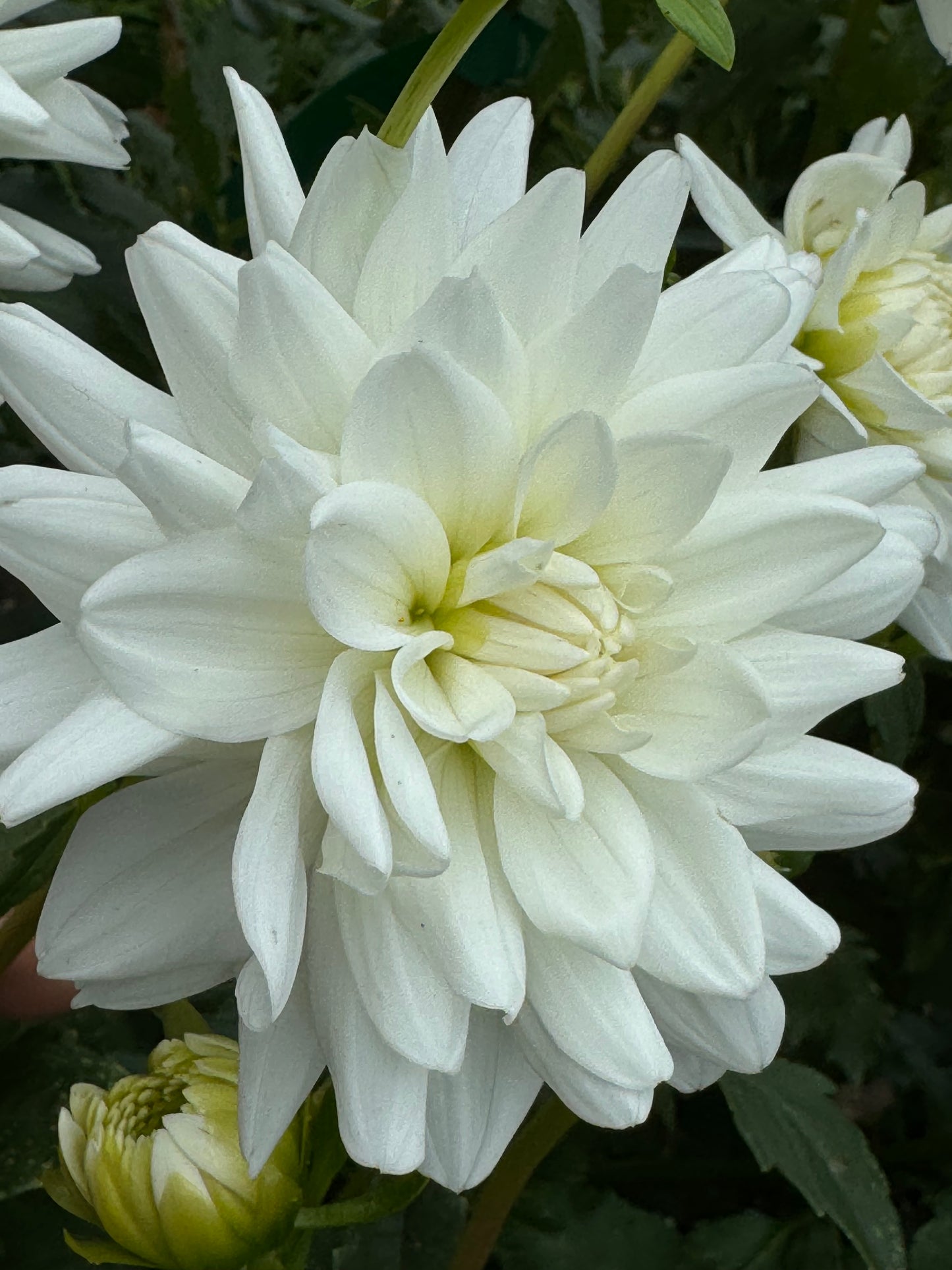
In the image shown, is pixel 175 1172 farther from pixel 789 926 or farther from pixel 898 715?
pixel 898 715

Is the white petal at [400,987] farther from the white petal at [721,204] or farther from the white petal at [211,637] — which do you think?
the white petal at [721,204]

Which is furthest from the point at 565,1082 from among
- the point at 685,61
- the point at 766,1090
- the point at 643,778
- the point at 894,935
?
the point at 894,935

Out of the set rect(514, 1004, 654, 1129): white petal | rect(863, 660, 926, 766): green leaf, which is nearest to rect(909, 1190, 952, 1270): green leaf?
rect(863, 660, 926, 766): green leaf

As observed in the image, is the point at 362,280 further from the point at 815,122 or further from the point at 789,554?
the point at 815,122

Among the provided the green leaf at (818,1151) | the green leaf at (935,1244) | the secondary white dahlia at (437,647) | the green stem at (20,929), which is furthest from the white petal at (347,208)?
the green leaf at (935,1244)

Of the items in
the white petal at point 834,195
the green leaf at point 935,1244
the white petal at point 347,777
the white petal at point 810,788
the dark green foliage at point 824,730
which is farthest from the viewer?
the green leaf at point 935,1244
